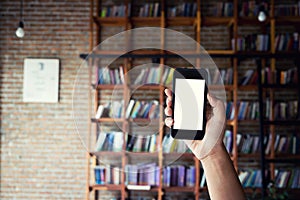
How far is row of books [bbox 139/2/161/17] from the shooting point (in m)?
5.78

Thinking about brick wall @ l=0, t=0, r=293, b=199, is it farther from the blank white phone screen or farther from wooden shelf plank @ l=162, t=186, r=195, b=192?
the blank white phone screen

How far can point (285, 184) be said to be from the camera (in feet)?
17.9

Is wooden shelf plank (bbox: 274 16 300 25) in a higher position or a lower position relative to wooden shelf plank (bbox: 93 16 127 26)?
higher

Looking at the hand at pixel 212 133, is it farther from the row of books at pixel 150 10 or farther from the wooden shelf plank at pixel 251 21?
the row of books at pixel 150 10

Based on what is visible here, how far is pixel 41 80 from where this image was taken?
5.92m

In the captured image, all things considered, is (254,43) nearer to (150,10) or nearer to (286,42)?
(286,42)

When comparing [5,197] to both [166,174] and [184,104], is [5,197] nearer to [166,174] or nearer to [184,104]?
[166,174]

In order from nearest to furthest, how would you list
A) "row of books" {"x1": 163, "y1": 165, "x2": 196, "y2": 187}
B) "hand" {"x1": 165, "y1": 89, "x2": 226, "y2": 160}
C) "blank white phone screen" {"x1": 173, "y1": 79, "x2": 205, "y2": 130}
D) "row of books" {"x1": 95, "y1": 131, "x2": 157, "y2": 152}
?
"blank white phone screen" {"x1": 173, "y1": 79, "x2": 205, "y2": 130} < "hand" {"x1": 165, "y1": 89, "x2": 226, "y2": 160} < "row of books" {"x1": 95, "y1": 131, "x2": 157, "y2": 152} < "row of books" {"x1": 163, "y1": 165, "x2": 196, "y2": 187}

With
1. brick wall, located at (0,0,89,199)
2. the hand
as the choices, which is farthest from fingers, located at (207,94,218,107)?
brick wall, located at (0,0,89,199)

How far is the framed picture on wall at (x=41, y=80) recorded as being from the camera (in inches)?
233

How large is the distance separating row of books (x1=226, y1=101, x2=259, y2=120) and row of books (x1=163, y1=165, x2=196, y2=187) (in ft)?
2.42

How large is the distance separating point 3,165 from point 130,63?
75.1 inches

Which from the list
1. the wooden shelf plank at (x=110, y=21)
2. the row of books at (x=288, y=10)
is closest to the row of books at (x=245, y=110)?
the row of books at (x=288, y=10)

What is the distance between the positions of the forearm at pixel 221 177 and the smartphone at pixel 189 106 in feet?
0.55
